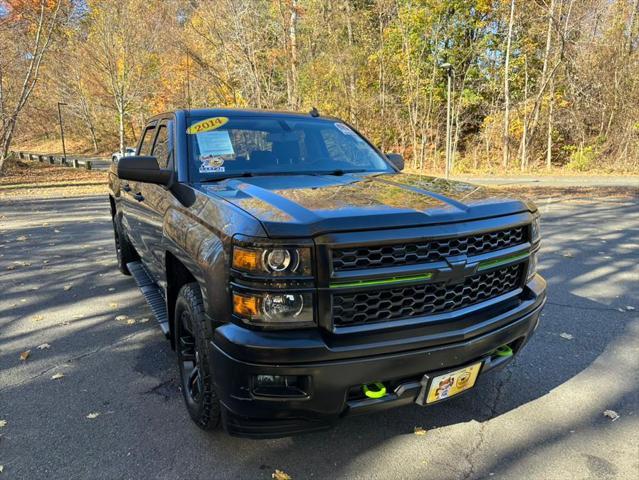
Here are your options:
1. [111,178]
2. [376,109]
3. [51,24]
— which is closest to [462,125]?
[376,109]

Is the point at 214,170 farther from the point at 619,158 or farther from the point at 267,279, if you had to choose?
the point at 619,158

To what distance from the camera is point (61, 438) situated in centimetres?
255

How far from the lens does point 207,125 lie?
3.26 meters

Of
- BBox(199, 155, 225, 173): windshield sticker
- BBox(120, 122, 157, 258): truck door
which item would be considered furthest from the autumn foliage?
BBox(199, 155, 225, 173): windshield sticker

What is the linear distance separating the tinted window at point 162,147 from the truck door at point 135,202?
309 millimetres

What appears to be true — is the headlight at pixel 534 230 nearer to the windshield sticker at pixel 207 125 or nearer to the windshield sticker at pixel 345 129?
the windshield sticker at pixel 345 129

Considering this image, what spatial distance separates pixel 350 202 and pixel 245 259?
2.04 feet

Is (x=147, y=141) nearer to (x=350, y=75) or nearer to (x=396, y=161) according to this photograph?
(x=396, y=161)

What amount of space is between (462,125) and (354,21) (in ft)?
27.1

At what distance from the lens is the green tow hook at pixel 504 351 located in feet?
8.03

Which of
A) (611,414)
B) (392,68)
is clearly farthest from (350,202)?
(392,68)

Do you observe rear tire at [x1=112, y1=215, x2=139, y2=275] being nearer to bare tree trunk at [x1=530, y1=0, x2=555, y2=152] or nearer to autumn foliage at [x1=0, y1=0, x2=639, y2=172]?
autumn foliage at [x1=0, y1=0, x2=639, y2=172]

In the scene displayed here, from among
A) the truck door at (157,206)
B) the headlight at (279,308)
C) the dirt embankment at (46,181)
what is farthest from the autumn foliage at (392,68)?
the headlight at (279,308)

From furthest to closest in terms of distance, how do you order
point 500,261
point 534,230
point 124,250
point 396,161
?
1. point 124,250
2. point 396,161
3. point 534,230
4. point 500,261
